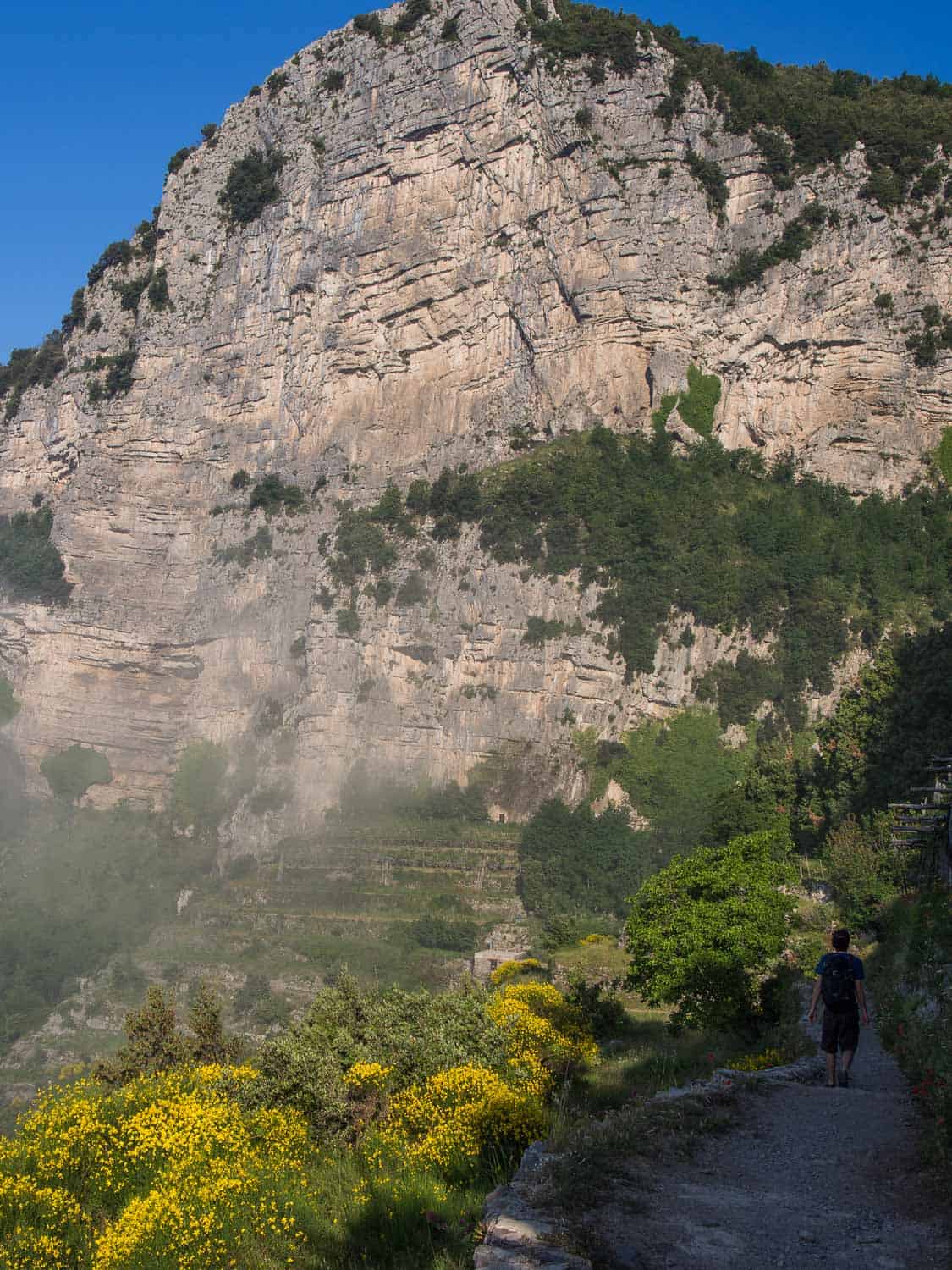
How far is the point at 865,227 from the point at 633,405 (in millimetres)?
17818

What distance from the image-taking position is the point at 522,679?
65.5 metres

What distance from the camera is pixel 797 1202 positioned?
8070mm

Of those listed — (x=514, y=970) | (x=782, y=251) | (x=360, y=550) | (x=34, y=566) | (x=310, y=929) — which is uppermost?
(x=782, y=251)

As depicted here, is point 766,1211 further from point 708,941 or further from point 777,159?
point 777,159

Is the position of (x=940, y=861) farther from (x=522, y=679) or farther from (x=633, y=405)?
(x=633, y=405)

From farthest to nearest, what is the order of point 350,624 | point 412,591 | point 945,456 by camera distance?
1. point 350,624
2. point 412,591
3. point 945,456

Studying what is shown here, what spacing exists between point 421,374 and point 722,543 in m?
24.5

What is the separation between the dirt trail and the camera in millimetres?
7133

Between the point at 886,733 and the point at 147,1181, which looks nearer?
the point at 147,1181

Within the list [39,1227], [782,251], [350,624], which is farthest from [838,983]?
[782,251]

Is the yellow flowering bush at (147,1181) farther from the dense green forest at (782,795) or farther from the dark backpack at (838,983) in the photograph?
the dense green forest at (782,795)

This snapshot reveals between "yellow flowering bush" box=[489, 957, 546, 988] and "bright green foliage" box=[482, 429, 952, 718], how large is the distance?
25.1 meters

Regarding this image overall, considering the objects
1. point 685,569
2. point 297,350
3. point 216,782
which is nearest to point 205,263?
point 297,350

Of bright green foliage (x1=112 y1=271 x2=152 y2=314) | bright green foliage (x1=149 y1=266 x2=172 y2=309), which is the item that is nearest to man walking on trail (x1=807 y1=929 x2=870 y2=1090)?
bright green foliage (x1=149 y1=266 x2=172 y2=309)
